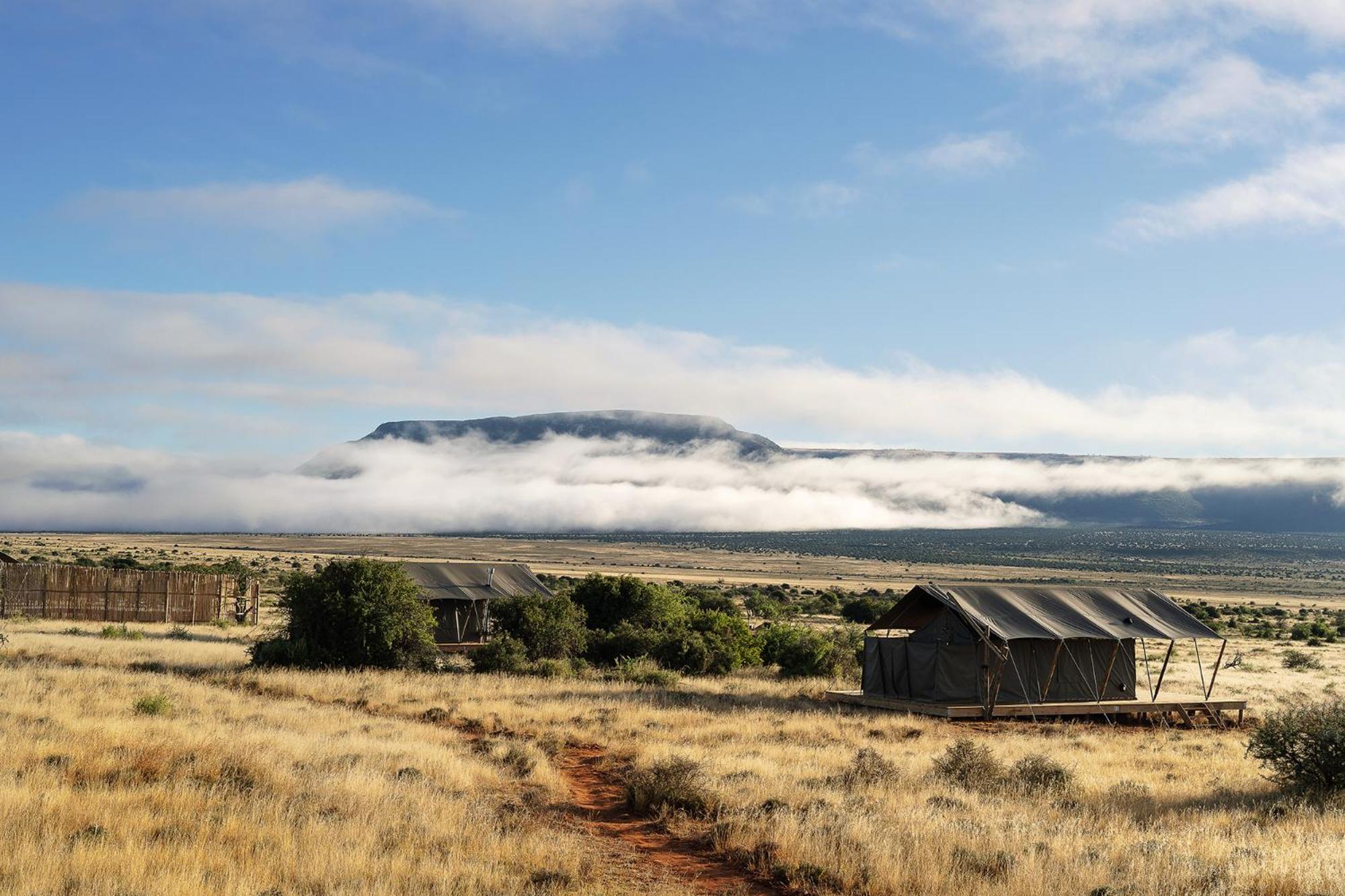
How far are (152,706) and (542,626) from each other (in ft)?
51.7

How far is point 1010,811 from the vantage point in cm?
1394

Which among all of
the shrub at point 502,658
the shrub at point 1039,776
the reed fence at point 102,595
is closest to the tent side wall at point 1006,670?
the shrub at point 502,658

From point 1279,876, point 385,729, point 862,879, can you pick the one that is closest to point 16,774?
point 385,729

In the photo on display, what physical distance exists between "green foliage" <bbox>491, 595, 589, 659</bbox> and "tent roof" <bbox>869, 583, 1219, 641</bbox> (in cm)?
963

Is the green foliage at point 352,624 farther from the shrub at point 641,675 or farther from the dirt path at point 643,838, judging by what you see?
the dirt path at point 643,838

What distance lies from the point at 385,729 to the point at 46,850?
31.3 ft

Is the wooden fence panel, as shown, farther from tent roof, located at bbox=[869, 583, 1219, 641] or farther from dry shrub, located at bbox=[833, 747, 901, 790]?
dry shrub, located at bbox=[833, 747, 901, 790]

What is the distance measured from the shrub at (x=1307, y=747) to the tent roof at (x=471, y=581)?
25853 mm

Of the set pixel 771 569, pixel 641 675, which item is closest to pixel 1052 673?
pixel 641 675

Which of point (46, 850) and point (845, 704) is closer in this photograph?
point (46, 850)

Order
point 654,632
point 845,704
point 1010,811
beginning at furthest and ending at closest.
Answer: point 654,632 → point 845,704 → point 1010,811

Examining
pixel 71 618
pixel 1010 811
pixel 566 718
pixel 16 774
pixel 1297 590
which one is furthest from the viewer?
pixel 1297 590

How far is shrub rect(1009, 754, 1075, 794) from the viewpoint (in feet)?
52.1

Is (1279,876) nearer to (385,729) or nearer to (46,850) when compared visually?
(46,850)
